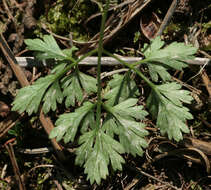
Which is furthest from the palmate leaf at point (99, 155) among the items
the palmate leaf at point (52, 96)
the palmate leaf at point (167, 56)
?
→ the palmate leaf at point (167, 56)

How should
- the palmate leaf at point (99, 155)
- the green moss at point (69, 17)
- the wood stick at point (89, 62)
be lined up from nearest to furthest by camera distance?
→ the palmate leaf at point (99, 155) → the wood stick at point (89, 62) → the green moss at point (69, 17)

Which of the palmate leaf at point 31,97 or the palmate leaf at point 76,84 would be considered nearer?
the palmate leaf at point 31,97

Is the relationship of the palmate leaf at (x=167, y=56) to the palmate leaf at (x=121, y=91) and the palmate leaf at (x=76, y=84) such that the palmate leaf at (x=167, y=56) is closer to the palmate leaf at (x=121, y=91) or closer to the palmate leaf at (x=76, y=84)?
the palmate leaf at (x=121, y=91)

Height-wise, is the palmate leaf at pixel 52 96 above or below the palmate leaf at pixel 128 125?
above

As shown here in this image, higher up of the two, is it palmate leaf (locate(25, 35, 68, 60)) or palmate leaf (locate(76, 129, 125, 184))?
palmate leaf (locate(25, 35, 68, 60))

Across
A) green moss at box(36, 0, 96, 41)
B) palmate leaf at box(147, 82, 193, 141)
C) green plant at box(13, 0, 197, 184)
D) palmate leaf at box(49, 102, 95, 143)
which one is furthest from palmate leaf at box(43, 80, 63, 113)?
palmate leaf at box(147, 82, 193, 141)

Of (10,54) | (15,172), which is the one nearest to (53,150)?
(15,172)

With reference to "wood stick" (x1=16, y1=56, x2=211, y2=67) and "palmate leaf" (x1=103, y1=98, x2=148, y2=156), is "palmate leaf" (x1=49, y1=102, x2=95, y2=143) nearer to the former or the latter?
"palmate leaf" (x1=103, y1=98, x2=148, y2=156)

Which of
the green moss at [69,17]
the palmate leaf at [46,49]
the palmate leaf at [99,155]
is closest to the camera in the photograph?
the palmate leaf at [99,155]
